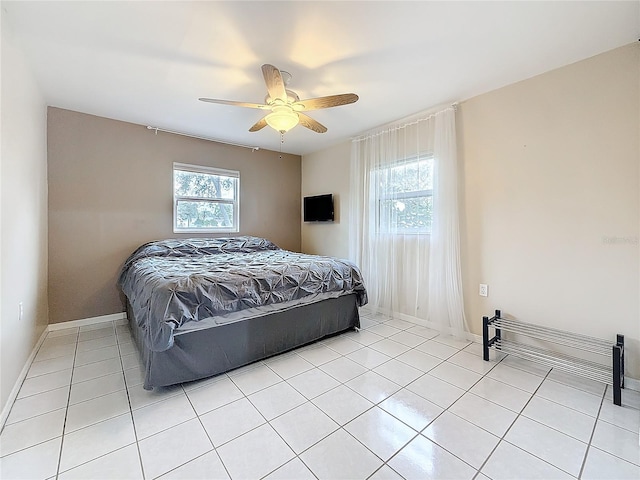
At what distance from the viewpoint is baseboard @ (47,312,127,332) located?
306 centimetres

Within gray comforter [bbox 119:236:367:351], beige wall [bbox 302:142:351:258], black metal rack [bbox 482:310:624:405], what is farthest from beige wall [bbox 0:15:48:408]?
black metal rack [bbox 482:310:624:405]

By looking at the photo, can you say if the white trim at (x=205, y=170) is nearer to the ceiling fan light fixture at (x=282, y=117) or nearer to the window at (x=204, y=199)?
the window at (x=204, y=199)

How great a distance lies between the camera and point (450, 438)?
4.98 ft

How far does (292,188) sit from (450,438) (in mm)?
4183

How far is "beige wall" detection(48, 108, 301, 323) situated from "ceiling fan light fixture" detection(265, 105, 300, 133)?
7.05 feet

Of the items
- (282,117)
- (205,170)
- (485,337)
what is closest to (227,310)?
(282,117)

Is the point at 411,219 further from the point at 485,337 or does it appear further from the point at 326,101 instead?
the point at 326,101

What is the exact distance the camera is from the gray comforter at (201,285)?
189 centimetres

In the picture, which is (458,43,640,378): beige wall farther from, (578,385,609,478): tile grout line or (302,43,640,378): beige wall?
(578,385,609,478): tile grout line

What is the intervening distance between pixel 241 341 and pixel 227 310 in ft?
1.10

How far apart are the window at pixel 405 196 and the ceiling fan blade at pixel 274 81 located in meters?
1.76

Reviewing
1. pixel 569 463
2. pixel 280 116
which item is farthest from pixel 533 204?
pixel 280 116

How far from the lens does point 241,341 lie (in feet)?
7.46

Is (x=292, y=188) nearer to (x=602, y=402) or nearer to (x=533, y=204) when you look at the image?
(x=533, y=204)
